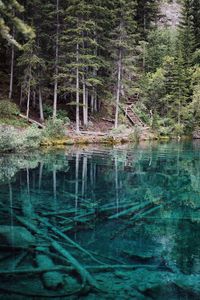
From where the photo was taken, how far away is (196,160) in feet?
59.7

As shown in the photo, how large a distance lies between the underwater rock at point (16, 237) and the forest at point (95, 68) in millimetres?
15339

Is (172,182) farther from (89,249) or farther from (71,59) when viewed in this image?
(71,59)

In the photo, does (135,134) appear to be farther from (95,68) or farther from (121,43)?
(121,43)

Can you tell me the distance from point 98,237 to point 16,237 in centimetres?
154

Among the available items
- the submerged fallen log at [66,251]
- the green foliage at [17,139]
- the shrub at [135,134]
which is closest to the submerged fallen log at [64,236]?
the submerged fallen log at [66,251]

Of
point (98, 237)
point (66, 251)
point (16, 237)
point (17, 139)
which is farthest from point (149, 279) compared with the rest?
point (17, 139)

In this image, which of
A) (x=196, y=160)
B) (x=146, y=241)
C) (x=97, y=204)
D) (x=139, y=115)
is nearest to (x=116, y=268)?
(x=146, y=241)

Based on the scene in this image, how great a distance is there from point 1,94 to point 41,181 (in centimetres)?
1968

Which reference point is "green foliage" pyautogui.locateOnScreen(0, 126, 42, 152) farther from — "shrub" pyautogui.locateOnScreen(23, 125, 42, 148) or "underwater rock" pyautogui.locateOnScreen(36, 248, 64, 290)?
"underwater rock" pyautogui.locateOnScreen(36, 248, 64, 290)

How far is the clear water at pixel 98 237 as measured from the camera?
4.19 meters

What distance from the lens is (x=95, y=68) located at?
28.0 meters

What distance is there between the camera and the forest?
26.4 metres

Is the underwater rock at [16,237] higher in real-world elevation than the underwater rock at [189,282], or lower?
higher

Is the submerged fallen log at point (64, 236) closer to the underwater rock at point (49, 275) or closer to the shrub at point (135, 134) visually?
the underwater rock at point (49, 275)
